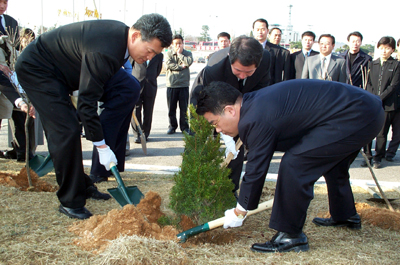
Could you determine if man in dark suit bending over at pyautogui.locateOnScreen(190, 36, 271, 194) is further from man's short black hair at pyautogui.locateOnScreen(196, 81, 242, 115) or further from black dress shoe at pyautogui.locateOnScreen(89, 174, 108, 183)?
black dress shoe at pyautogui.locateOnScreen(89, 174, 108, 183)

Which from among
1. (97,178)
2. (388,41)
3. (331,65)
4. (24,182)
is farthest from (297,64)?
(24,182)

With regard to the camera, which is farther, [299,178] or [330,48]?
[330,48]

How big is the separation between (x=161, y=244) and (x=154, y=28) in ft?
5.80

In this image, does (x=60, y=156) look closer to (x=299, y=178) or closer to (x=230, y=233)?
(x=230, y=233)

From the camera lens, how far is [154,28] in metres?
3.01

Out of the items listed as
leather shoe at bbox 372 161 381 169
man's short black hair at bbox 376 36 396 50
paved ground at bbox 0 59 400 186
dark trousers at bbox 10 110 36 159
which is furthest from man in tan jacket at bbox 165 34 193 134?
man's short black hair at bbox 376 36 396 50

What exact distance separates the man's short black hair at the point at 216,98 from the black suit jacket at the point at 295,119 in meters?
0.11

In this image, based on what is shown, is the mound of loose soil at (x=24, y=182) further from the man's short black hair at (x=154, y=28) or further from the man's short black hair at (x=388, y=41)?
the man's short black hair at (x=388, y=41)

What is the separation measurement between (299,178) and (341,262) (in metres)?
0.72

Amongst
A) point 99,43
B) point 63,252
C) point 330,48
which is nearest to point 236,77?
point 99,43

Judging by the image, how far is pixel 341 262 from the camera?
8.97 feet

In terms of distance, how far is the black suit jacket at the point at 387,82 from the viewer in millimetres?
6492

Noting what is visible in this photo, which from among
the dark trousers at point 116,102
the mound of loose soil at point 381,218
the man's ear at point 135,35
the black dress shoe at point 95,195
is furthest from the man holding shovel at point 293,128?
the black dress shoe at point 95,195

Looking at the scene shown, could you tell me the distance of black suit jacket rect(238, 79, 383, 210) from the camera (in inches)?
101
